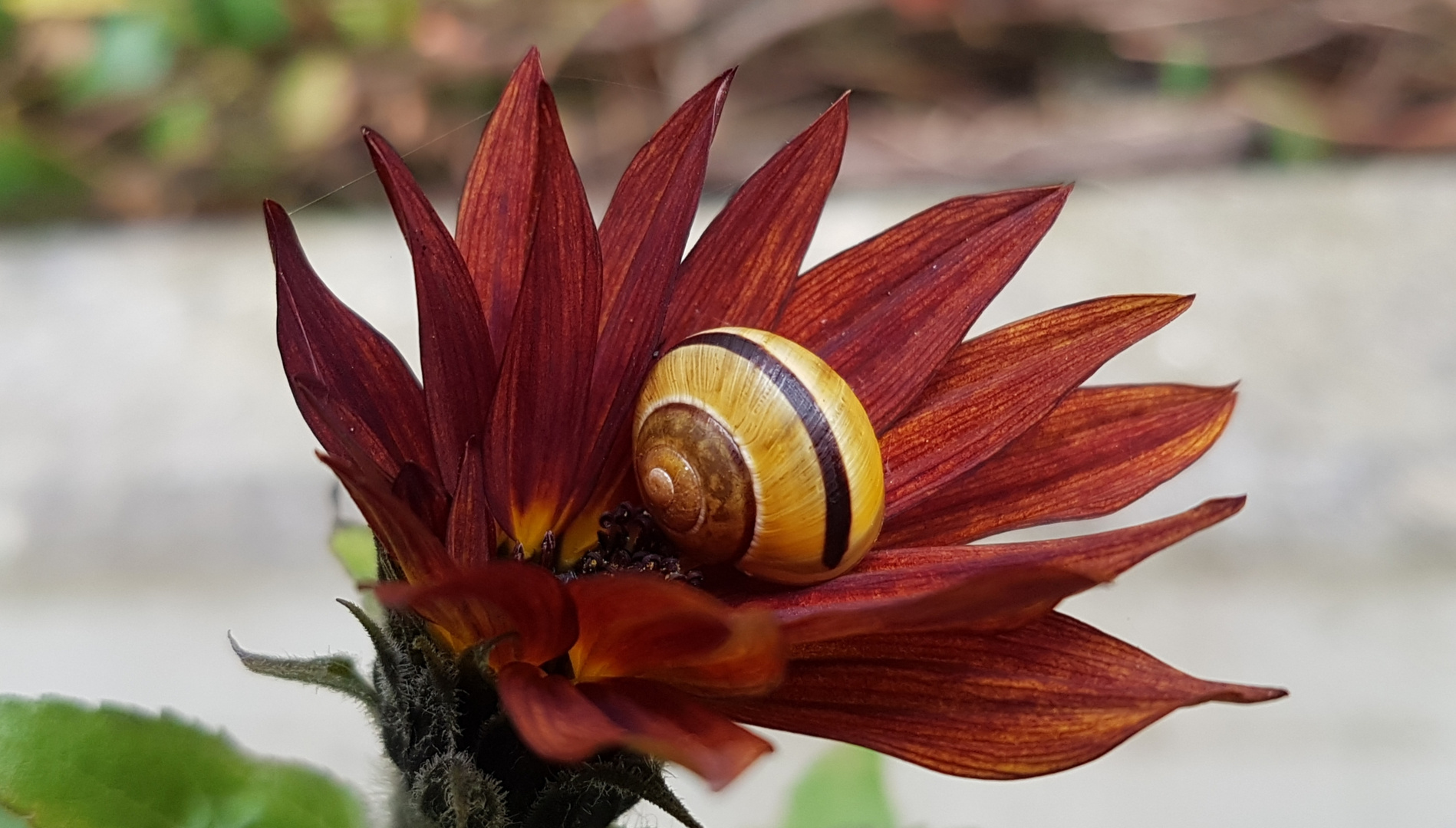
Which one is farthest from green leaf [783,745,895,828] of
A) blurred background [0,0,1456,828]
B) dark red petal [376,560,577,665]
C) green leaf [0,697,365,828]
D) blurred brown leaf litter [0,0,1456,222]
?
blurred brown leaf litter [0,0,1456,222]

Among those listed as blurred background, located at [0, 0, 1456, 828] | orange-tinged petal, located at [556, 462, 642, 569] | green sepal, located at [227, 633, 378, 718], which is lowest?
green sepal, located at [227, 633, 378, 718]

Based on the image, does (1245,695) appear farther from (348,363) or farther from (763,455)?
(348,363)

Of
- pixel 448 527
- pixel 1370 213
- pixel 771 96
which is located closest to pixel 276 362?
pixel 771 96

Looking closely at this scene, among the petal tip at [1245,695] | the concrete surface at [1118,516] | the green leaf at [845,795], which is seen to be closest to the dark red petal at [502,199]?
the petal tip at [1245,695]

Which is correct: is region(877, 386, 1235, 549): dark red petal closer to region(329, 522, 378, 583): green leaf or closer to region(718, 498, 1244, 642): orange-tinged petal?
region(718, 498, 1244, 642): orange-tinged petal

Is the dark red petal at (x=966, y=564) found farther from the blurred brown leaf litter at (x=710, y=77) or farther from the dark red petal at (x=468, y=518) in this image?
the blurred brown leaf litter at (x=710, y=77)

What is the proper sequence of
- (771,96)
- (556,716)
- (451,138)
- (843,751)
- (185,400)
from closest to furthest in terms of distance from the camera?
(556,716)
(843,751)
(185,400)
(451,138)
(771,96)

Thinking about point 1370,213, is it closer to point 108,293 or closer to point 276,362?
point 276,362
